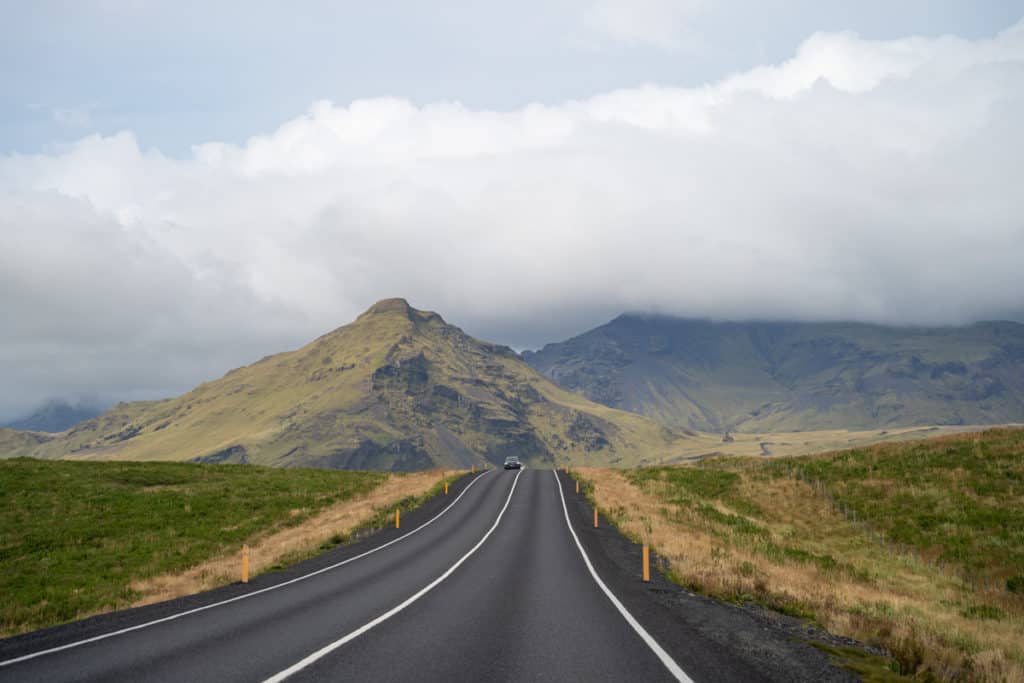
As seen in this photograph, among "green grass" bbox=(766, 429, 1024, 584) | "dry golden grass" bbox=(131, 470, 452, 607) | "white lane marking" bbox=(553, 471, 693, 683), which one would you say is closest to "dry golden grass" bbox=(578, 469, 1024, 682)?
"green grass" bbox=(766, 429, 1024, 584)

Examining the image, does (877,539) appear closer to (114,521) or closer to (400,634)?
(400,634)

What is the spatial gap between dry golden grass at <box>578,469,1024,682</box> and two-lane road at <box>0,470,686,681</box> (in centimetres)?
399

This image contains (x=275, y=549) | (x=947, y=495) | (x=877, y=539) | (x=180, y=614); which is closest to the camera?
(x=180, y=614)

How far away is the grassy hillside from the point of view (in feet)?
41.6

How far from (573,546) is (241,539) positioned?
17.1 meters

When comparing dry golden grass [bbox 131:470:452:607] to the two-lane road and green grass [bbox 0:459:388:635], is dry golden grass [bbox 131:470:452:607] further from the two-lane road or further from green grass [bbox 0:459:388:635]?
the two-lane road

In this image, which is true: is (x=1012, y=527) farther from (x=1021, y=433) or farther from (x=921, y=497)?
(x=1021, y=433)

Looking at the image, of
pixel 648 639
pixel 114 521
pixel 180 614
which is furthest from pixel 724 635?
pixel 114 521

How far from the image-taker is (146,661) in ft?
30.7

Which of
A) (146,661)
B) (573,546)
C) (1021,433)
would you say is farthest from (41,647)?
(1021,433)

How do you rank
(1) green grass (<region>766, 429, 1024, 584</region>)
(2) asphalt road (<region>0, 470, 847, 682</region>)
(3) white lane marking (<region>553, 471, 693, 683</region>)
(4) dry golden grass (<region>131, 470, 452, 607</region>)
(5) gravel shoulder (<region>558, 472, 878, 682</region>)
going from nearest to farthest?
1. (3) white lane marking (<region>553, 471, 693, 683</region>)
2. (5) gravel shoulder (<region>558, 472, 878, 682</region>)
3. (2) asphalt road (<region>0, 470, 847, 682</region>)
4. (4) dry golden grass (<region>131, 470, 452, 607</region>)
5. (1) green grass (<region>766, 429, 1024, 584</region>)

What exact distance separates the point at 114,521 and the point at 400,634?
91.4 ft

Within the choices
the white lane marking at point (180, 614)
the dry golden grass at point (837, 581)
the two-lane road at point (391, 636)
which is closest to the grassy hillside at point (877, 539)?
the dry golden grass at point (837, 581)

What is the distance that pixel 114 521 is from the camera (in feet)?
102
